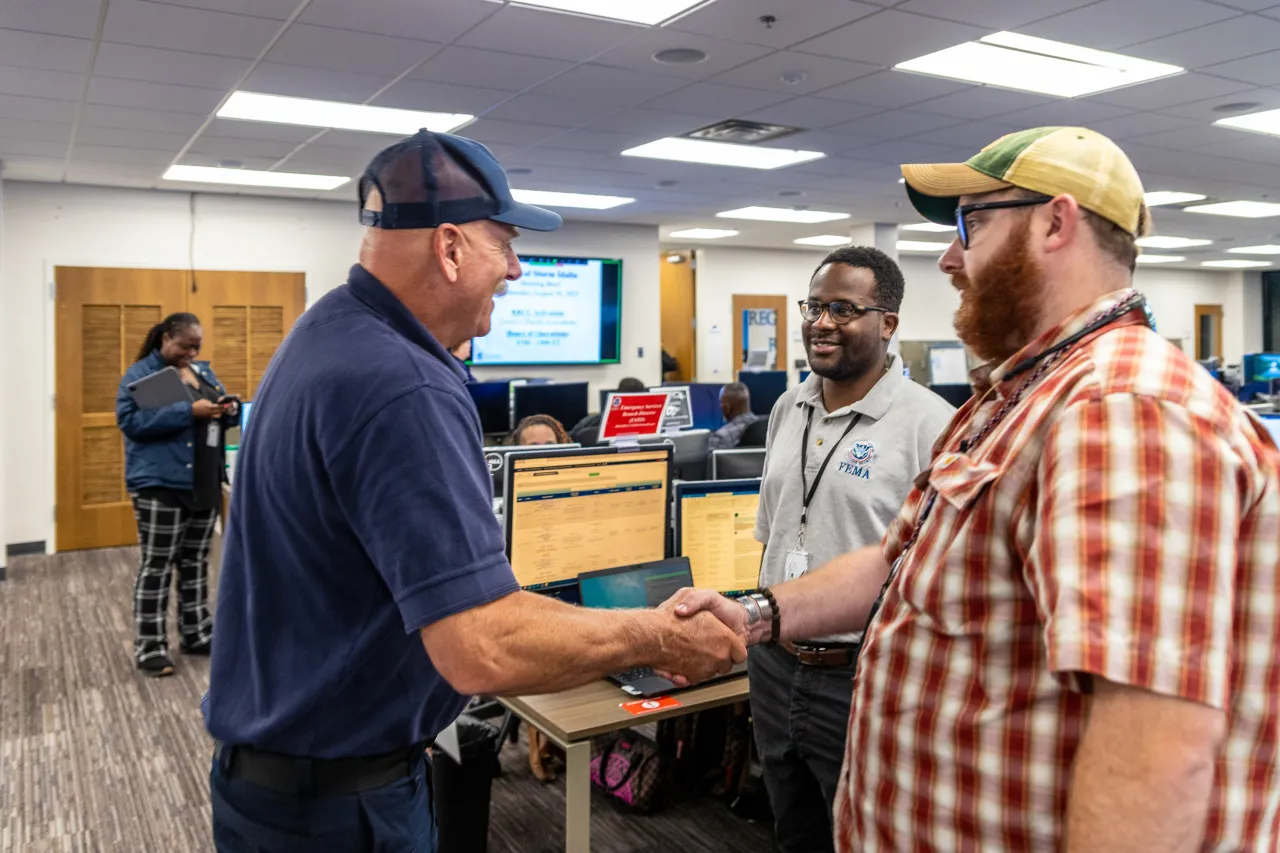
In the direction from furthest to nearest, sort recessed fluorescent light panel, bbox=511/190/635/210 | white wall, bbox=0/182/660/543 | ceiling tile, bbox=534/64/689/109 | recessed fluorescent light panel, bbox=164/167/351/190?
1. recessed fluorescent light panel, bbox=511/190/635/210
2. white wall, bbox=0/182/660/543
3. recessed fluorescent light panel, bbox=164/167/351/190
4. ceiling tile, bbox=534/64/689/109

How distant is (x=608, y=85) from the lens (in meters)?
5.04

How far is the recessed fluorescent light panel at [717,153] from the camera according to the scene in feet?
21.8

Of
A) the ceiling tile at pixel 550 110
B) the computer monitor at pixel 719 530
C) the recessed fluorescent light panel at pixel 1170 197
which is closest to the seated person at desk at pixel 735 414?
the ceiling tile at pixel 550 110

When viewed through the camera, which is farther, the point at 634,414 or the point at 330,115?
the point at 330,115

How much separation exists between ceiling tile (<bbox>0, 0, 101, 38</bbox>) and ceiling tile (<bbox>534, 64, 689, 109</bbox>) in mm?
2081

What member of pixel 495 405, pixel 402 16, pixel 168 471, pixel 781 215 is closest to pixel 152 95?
pixel 402 16

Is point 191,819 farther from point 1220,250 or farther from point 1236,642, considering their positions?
point 1220,250

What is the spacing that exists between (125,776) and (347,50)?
319 cm

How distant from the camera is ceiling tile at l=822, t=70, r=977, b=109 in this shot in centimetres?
491

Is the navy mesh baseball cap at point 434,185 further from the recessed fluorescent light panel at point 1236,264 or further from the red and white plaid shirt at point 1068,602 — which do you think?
the recessed fluorescent light panel at point 1236,264

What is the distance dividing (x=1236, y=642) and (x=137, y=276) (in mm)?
8318

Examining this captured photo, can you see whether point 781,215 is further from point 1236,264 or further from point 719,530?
point 1236,264

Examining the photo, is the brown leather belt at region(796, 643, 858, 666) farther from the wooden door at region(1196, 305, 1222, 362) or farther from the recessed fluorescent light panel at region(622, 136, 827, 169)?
the wooden door at region(1196, 305, 1222, 362)

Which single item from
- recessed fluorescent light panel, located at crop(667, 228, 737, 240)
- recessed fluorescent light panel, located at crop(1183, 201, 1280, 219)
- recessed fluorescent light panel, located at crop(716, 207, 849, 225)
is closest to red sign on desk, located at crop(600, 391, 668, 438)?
recessed fluorescent light panel, located at crop(716, 207, 849, 225)
